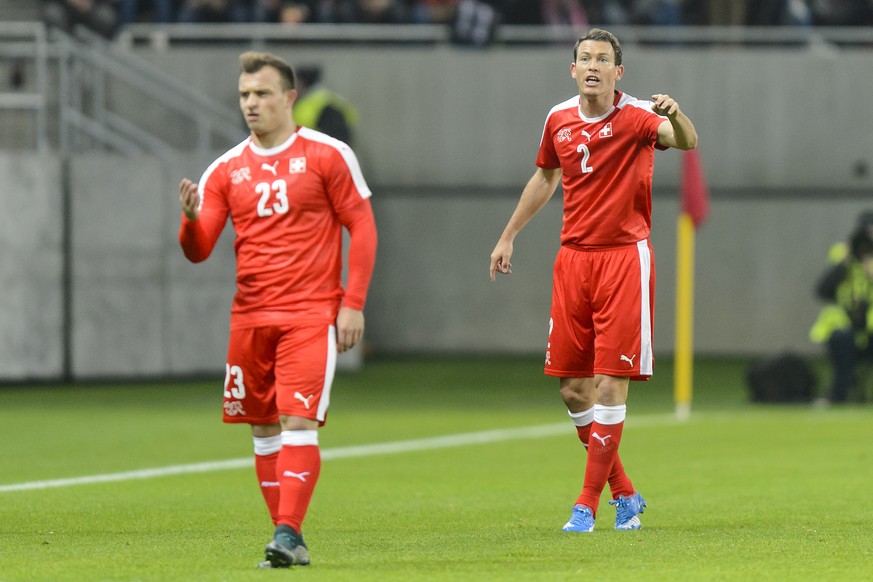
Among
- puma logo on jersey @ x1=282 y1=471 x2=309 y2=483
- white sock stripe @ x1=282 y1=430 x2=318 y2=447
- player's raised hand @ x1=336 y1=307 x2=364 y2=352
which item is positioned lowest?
puma logo on jersey @ x1=282 y1=471 x2=309 y2=483

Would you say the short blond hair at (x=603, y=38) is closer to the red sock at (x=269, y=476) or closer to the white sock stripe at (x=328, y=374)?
the white sock stripe at (x=328, y=374)

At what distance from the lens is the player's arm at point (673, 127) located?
792cm

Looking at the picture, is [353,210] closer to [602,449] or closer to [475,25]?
[602,449]

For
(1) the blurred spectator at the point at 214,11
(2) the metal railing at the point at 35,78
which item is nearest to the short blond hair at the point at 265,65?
(2) the metal railing at the point at 35,78

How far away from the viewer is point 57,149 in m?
22.5

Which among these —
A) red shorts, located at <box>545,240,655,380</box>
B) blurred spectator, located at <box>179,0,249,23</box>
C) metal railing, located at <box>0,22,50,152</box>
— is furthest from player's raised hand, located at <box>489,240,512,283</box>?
blurred spectator, located at <box>179,0,249,23</box>

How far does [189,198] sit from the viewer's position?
7160mm

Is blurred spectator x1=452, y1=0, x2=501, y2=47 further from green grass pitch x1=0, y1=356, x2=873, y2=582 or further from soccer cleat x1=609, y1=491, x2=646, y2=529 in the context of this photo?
soccer cleat x1=609, y1=491, x2=646, y2=529

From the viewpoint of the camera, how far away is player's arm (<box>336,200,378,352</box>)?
7219 millimetres

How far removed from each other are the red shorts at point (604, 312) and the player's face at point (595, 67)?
2.69 feet

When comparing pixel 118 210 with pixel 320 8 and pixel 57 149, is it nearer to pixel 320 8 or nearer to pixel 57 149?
pixel 57 149

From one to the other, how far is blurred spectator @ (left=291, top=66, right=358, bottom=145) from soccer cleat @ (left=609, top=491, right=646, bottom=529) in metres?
14.3

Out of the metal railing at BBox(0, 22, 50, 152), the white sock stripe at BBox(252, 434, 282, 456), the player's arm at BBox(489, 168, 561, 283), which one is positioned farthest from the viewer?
the metal railing at BBox(0, 22, 50, 152)

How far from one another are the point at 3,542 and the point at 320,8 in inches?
720
